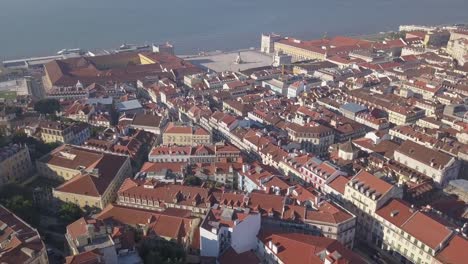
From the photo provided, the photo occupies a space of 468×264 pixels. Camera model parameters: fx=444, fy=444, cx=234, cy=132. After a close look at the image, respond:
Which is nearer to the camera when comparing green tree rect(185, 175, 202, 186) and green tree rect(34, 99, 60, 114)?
green tree rect(185, 175, 202, 186)

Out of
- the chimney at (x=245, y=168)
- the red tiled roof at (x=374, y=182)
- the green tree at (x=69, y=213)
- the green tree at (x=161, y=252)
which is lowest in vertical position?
the green tree at (x=69, y=213)

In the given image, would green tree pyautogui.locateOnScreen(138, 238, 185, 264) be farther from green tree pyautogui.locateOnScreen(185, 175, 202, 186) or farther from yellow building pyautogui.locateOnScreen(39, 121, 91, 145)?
yellow building pyautogui.locateOnScreen(39, 121, 91, 145)

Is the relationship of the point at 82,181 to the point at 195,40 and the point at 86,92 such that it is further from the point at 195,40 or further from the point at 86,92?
the point at 195,40

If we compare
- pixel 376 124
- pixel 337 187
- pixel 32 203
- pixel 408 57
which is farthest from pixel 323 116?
pixel 408 57

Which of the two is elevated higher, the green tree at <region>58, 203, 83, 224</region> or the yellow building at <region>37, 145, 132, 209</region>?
the yellow building at <region>37, 145, 132, 209</region>

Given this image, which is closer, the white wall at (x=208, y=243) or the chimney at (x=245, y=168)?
the white wall at (x=208, y=243)

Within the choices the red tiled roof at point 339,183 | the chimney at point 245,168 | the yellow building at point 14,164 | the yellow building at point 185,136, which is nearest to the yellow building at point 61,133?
the yellow building at point 14,164

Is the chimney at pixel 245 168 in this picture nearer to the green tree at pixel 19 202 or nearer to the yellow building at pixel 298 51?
the green tree at pixel 19 202

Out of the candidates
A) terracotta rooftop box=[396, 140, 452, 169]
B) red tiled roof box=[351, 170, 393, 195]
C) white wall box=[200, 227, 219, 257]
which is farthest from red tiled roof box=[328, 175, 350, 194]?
white wall box=[200, 227, 219, 257]

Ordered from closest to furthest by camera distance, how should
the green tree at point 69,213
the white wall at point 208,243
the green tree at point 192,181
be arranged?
the white wall at point 208,243
the green tree at point 69,213
the green tree at point 192,181
